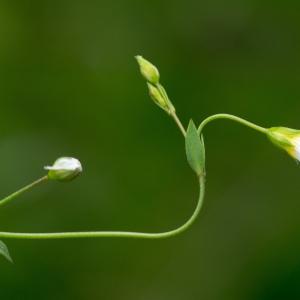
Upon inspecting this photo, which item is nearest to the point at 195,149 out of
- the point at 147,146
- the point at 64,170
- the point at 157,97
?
the point at 157,97

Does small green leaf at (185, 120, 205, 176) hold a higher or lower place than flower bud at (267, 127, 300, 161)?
higher

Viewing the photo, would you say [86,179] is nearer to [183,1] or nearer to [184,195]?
[184,195]

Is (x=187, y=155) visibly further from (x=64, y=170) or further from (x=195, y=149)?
(x=64, y=170)

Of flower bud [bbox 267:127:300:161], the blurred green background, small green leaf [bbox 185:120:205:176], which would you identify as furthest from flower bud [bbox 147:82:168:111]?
the blurred green background

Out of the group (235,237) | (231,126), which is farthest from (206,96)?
(235,237)

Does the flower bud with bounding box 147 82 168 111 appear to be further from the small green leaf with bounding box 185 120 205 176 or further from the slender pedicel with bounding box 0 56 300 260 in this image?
the small green leaf with bounding box 185 120 205 176

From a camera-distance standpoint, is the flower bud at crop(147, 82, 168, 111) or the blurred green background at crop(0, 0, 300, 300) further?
the blurred green background at crop(0, 0, 300, 300)

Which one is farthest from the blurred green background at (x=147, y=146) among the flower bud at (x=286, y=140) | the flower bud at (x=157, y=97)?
the flower bud at (x=157, y=97)
